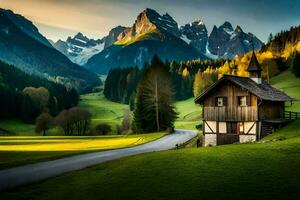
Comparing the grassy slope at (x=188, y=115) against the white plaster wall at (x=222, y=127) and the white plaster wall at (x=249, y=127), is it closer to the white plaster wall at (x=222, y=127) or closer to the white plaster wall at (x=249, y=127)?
the white plaster wall at (x=222, y=127)

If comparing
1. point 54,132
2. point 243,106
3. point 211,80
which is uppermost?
point 211,80

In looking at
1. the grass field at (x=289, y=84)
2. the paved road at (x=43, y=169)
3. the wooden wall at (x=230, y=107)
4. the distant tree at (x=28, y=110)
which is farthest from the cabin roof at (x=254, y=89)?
the distant tree at (x=28, y=110)

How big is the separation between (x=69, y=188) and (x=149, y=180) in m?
5.41

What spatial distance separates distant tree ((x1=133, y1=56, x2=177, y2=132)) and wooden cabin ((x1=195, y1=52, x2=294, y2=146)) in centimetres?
2547

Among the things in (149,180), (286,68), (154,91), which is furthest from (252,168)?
(286,68)

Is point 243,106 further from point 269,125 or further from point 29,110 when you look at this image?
point 29,110

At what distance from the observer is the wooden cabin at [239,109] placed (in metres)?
52.3

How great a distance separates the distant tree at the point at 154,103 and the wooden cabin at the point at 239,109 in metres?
25.5

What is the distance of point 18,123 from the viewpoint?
474 ft

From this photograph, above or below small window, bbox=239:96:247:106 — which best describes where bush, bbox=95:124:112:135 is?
below

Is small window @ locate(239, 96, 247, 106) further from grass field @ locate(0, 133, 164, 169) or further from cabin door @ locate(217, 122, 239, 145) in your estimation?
grass field @ locate(0, 133, 164, 169)

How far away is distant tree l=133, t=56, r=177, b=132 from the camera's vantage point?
83062 mm

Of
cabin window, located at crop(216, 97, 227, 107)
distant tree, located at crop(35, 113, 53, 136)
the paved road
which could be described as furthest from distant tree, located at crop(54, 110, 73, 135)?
the paved road

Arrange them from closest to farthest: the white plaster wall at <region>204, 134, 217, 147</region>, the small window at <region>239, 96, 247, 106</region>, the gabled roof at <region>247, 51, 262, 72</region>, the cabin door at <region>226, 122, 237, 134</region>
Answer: the small window at <region>239, 96, 247, 106</region>, the cabin door at <region>226, 122, 237, 134</region>, the white plaster wall at <region>204, 134, 217, 147</region>, the gabled roof at <region>247, 51, 262, 72</region>
